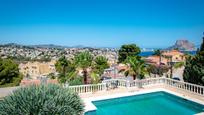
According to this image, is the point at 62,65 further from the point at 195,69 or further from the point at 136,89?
the point at 195,69

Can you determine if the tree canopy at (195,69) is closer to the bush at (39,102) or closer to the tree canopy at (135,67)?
the tree canopy at (135,67)

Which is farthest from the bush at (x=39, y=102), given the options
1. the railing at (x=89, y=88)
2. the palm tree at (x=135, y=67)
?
the palm tree at (x=135, y=67)

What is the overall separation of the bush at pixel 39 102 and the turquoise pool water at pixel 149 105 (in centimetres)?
321

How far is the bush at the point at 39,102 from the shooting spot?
17.1 ft

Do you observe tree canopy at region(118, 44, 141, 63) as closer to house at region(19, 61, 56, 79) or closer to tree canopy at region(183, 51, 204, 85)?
tree canopy at region(183, 51, 204, 85)

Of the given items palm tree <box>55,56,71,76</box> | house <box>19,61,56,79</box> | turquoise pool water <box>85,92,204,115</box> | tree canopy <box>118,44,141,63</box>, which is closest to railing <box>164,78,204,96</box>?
turquoise pool water <box>85,92,204,115</box>

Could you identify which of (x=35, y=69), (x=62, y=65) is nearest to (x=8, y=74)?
(x=62, y=65)

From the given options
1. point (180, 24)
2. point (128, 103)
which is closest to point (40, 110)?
point (128, 103)

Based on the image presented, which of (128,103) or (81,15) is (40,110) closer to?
(128,103)

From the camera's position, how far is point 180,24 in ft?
107

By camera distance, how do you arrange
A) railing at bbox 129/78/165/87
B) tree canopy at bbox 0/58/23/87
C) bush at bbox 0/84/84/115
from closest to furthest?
bush at bbox 0/84/84/115 < railing at bbox 129/78/165/87 < tree canopy at bbox 0/58/23/87

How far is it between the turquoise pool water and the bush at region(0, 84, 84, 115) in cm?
321

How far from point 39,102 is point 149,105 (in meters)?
7.47

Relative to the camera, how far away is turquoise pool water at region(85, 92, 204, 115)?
9953 mm
